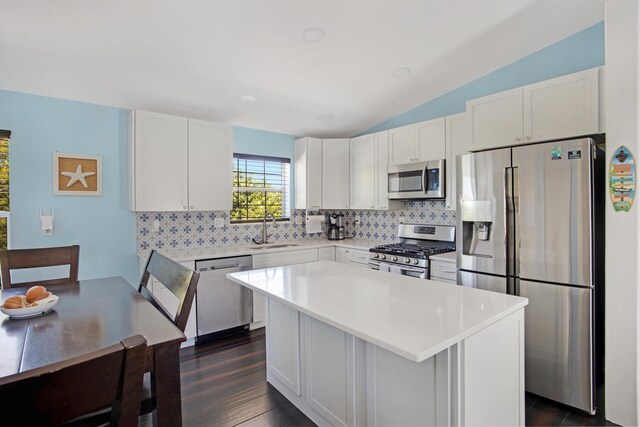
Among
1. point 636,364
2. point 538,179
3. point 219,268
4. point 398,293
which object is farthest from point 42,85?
point 636,364

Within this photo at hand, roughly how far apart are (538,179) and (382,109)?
218cm

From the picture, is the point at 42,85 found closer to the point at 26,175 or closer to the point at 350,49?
the point at 26,175

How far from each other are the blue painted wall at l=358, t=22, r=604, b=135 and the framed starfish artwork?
3.53 m

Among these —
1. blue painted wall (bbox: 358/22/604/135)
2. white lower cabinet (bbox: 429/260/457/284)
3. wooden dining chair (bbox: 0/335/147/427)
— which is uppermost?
blue painted wall (bbox: 358/22/604/135)

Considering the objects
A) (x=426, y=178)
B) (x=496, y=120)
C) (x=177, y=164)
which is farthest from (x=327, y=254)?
(x=496, y=120)

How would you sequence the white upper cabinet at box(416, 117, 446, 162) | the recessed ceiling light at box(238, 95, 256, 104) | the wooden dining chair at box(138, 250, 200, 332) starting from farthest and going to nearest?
the white upper cabinet at box(416, 117, 446, 162) → the recessed ceiling light at box(238, 95, 256, 104) → the wooden dining chair at box(138, 250, 200, 332)

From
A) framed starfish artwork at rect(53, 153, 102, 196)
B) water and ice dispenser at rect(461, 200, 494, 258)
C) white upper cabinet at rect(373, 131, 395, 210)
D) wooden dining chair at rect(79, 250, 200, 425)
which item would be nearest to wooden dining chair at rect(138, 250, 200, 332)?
wooden dining chair at rect(79, 250, 200, 425)

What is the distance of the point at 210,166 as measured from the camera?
3.56 metres

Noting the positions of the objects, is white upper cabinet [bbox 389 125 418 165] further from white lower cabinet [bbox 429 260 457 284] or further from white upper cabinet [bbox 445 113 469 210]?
white lower cabinet [bbox 429 260 457 284]

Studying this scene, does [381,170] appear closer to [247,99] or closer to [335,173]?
[335,173]

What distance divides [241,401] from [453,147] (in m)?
2.95

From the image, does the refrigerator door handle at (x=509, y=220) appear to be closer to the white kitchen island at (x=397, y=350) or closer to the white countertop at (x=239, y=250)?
the white kitchen island at (x=397, y=350)

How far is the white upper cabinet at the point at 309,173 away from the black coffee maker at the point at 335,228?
386mm

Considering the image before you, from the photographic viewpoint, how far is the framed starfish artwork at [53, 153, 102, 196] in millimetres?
2953
